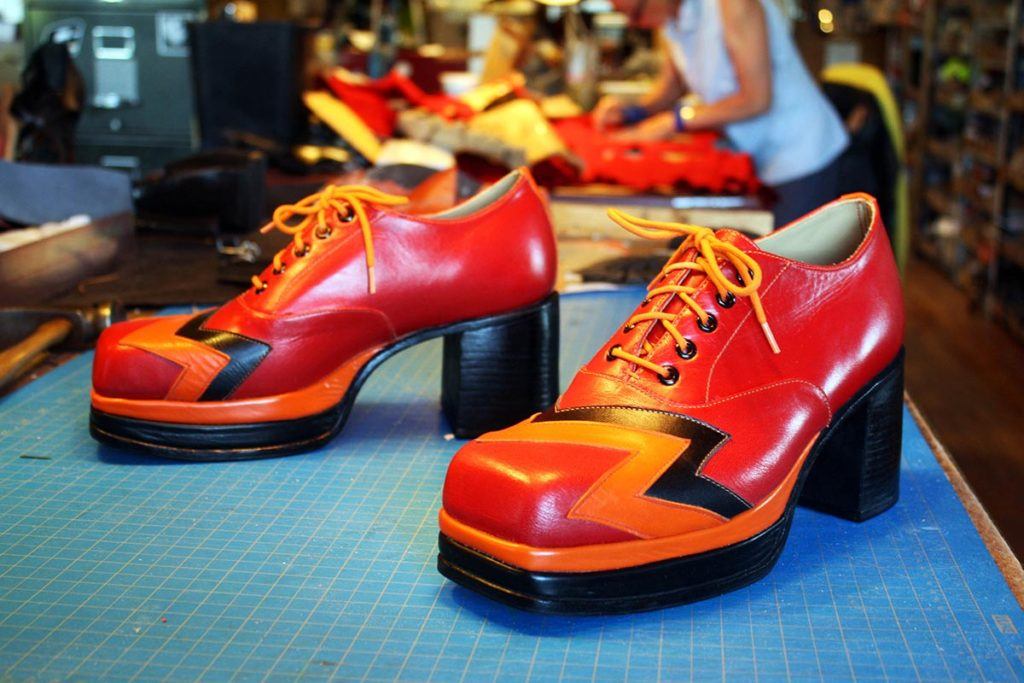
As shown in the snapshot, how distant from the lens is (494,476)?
0.73 metres

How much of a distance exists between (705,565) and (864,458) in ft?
0.71

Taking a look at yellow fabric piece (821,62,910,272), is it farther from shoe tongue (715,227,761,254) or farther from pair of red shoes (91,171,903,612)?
shoe tongue (715,227,761,254)

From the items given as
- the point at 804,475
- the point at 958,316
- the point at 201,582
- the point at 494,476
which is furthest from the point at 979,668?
the point at 958,316

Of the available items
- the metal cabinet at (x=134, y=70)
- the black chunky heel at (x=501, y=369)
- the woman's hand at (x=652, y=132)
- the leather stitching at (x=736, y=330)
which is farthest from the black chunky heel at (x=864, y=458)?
the metal cabinet at (x=134, y=70)

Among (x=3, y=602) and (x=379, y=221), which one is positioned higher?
(x=379, y=221)

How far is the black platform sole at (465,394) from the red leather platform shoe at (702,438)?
233mm

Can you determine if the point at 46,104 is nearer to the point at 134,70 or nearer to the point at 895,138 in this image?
the point at 134,70

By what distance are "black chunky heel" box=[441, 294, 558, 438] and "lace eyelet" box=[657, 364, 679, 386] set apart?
11.8 inches

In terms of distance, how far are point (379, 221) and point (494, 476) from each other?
0.36 metres

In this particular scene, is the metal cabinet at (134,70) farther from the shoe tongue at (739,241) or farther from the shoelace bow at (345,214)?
the shoe tongue at (739,241)

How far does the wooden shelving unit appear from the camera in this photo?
4285 mm

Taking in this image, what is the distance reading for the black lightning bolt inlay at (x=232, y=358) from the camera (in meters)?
0.98

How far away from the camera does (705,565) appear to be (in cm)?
74

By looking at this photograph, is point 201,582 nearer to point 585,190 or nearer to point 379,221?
point 379,221
